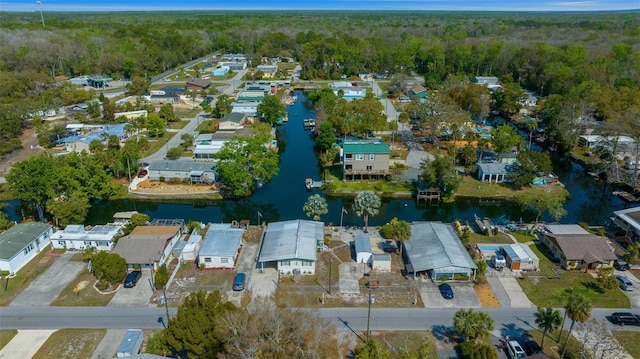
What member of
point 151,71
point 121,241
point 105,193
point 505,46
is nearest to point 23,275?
point 121,241

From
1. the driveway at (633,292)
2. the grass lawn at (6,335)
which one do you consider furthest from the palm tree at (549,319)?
the grass lawn at (6,335)

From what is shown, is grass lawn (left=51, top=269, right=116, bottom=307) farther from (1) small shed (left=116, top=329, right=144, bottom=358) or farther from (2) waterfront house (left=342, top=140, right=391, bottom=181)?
(2) waterfront house (left=342, top=140, right=391, bottom=181)

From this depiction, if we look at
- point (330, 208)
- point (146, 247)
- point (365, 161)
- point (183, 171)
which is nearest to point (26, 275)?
point (146, 247)

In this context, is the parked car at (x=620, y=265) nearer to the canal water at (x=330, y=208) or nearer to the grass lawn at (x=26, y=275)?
the canal water at (x=330, y=208)

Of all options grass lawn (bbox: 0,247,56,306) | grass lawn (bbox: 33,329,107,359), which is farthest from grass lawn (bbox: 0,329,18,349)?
grass lawn (bbox: 0,247,56,306)

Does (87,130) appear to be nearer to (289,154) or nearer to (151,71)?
(289,154)

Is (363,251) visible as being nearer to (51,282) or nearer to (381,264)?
(381,264)
